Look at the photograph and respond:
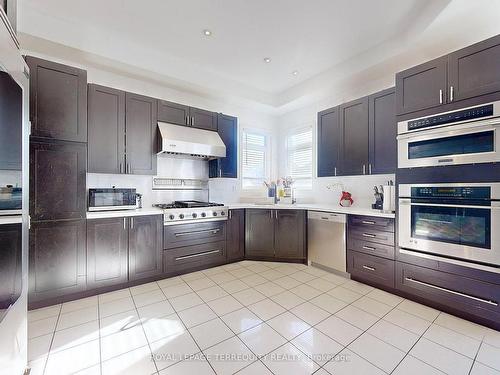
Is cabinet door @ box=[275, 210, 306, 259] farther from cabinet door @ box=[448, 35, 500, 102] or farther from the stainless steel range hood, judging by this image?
cabinet door @ box=[448, 35, 500, 102]

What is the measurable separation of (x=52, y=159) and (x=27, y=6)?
152cm

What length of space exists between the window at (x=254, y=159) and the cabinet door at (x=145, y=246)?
1.99 meters

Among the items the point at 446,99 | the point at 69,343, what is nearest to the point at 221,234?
the point at 69,343

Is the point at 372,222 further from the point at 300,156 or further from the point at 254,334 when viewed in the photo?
the point at 300,156

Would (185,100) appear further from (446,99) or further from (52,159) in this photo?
(446,99)

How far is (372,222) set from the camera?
8.86 feet

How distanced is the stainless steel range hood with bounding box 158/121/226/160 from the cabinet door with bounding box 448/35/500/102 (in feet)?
9.10

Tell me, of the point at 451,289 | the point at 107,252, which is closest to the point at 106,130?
the point at 107,252

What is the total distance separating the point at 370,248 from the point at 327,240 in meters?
0.59

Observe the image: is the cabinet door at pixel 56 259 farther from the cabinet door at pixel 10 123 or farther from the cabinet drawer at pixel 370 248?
the cabinet drawer at pixel 370 248

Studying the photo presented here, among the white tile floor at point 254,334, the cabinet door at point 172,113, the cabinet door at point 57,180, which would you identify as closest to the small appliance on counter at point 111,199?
the cabinet door at point 57,180

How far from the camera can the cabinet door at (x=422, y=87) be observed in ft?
7.28

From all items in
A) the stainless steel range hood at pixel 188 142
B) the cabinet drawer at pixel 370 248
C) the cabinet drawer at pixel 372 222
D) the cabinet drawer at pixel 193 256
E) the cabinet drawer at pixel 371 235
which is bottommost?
the cabinet drawer at pixel 193 256

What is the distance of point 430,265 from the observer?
2250 millimetres
